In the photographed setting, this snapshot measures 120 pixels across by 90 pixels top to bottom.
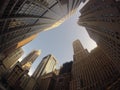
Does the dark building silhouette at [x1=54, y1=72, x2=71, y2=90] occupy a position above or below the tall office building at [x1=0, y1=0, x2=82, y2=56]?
below

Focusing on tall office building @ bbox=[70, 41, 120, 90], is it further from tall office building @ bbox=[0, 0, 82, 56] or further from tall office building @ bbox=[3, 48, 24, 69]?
tall office building @ bbox=[3, 48, 24, 69]

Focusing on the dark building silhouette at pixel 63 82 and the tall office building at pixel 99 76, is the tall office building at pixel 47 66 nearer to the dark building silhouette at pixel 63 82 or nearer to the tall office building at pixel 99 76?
the dark building silhouette at pixel 63 82

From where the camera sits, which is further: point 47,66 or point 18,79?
point 47,66

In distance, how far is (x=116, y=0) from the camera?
29.1m

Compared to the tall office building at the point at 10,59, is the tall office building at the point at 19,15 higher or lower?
higher

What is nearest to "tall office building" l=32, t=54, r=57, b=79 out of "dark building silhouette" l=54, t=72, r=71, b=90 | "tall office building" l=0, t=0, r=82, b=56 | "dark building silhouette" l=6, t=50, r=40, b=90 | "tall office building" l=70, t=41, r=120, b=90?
"dark building silhouette" l=6, t=50, r=40, b=90

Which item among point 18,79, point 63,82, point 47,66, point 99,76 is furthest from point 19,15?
point 47,66

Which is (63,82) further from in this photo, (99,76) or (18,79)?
(18,79)

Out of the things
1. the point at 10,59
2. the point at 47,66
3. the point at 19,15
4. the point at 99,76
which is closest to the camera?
the point at 19,15

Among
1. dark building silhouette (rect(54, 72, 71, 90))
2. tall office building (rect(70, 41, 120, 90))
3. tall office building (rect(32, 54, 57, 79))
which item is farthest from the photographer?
tall office building (rect(32, 54, 57, 79))

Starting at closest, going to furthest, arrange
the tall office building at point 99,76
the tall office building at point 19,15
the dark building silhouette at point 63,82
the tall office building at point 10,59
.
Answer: the tall office building at point 19,15, the tall office building at point 99,76, the dark building silhouette at point 63,82, the tall office building at point 10,59

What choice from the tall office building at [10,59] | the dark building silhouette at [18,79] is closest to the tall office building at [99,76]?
A: the dark building silhouette at [18,79]

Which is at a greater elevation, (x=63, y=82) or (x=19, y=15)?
(x=19, y=15)

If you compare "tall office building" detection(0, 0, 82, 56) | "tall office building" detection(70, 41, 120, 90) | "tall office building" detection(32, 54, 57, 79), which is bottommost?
"tall office building" detection(32, 54, 57, 79)
